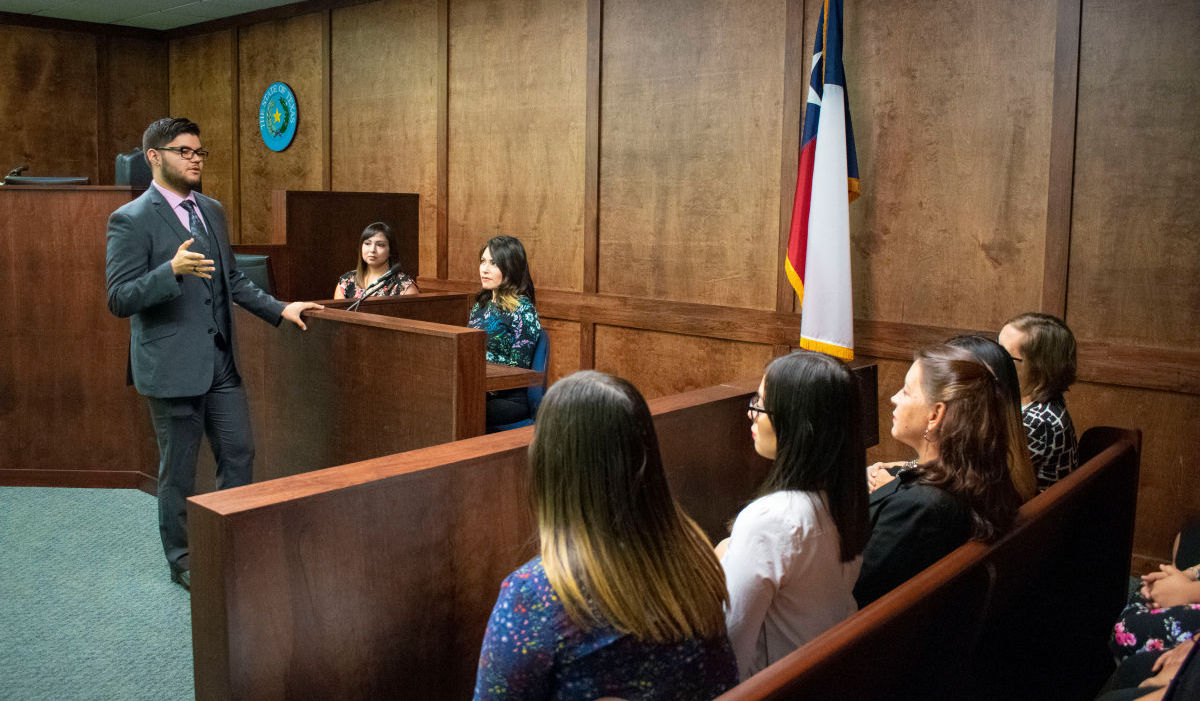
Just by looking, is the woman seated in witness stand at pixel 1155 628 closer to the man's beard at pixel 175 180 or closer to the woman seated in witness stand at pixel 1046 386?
the woman seated in witness stand at pixel 1046 386

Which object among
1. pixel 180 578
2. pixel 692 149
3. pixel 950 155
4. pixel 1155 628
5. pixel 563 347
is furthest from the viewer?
pixel 563 347

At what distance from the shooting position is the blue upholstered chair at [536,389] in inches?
142

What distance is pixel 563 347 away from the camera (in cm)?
578

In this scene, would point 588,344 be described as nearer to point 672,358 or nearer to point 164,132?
point 672,358

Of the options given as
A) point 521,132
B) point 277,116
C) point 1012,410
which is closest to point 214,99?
point 277,116

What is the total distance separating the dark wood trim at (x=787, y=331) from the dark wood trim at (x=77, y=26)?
3.76 meters

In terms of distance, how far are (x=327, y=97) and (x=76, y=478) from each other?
3.47 meters

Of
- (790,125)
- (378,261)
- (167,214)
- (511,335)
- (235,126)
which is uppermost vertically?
(235,126)

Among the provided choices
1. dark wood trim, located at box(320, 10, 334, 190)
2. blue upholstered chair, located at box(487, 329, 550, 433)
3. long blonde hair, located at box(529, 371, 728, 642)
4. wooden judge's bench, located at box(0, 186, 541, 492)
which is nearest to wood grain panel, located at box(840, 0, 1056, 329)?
blue upholstered chair, located at box(487, 329, 550, 433)

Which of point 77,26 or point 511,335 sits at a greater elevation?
point 77,26

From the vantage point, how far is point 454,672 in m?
1.94

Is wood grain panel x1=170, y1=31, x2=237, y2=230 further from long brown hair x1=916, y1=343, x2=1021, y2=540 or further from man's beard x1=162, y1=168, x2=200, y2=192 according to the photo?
long brown hair x1=916, y1=343, x2=1021, y2=540

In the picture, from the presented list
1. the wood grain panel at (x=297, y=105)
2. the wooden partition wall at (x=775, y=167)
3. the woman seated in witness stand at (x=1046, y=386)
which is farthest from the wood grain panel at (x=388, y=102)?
the woman seated in witness stand at (x=1046, y=386)

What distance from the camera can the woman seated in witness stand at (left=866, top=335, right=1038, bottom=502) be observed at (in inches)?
86.0
